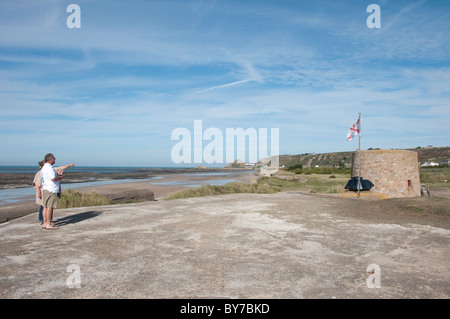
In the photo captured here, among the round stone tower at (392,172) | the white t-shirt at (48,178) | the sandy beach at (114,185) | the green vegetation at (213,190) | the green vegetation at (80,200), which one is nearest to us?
the white t-shirt at (48,178)

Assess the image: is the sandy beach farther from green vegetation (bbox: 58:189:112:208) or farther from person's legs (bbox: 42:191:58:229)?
person's legs (bbox: 42:191:58:229)

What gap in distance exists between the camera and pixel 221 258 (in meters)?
5.51

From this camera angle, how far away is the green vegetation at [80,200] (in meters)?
13.3

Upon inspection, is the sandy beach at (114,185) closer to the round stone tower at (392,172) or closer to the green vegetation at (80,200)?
the green vegetation at (80,200)

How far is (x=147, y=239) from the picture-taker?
6.94 meters

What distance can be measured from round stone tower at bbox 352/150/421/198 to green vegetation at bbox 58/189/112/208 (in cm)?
1350

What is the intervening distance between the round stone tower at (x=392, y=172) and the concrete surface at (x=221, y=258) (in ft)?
26.8

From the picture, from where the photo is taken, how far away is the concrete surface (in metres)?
4.11

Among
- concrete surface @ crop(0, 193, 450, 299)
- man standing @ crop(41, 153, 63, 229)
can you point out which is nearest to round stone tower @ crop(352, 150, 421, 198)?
concrete surface @ crop(0, 193, 450, 299)

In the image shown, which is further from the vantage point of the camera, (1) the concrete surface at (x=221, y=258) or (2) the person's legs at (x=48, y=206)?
(2) the person's legs at (x=48, y=206)

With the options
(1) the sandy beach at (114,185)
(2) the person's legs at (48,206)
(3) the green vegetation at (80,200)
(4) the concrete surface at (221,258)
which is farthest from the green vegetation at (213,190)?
(2) the person's legs at (48,206)

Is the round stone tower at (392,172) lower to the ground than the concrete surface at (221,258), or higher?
higher
